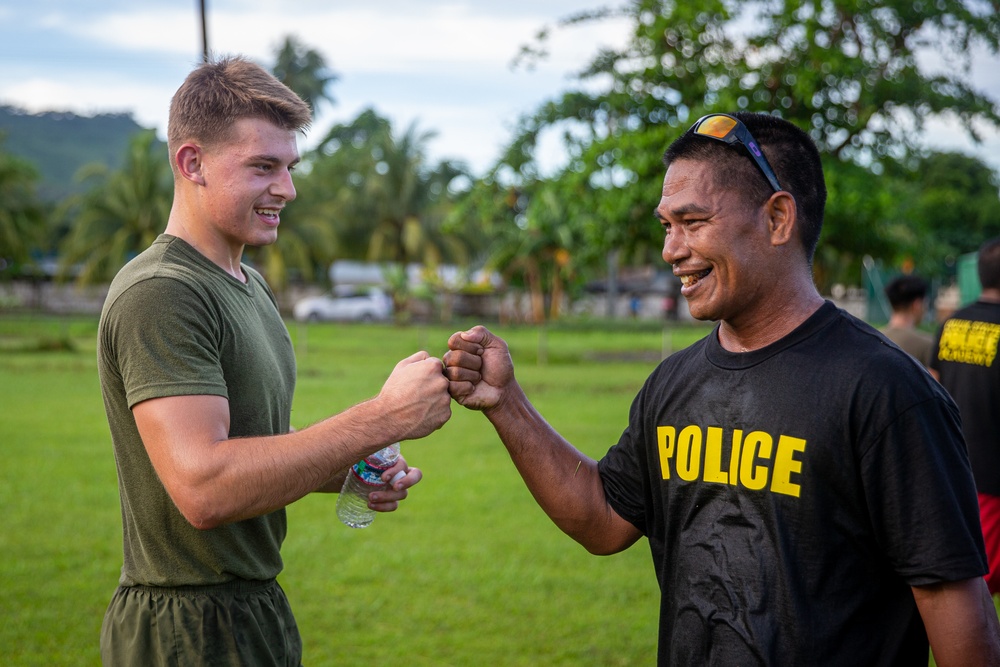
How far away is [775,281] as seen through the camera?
2.37 meters

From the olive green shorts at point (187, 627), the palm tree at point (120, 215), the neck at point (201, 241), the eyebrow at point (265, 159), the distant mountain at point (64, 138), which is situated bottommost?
the olive green shorts at point (187, 627)

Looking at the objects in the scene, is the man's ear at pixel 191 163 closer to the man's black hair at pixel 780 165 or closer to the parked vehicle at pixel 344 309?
the man's black hair at pixel 780 165

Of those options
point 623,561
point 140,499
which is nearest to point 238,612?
point 140,499

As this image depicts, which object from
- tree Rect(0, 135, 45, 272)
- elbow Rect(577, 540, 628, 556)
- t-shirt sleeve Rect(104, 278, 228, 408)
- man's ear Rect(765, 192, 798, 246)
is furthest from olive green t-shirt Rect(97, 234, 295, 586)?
tree Rect(0, 135, 45, 272)

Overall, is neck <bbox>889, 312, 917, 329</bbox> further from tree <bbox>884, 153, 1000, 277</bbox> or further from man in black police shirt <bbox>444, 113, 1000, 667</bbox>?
tree <bbox>884, 153, 1000, 277</bbox>

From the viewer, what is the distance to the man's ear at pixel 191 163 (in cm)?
264

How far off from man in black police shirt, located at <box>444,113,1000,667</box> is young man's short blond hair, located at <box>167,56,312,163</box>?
1.12 metres

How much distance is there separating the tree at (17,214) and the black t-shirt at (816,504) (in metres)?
39.8

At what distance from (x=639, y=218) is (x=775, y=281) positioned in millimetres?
15294

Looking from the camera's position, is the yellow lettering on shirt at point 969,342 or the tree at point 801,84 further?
the tree at point 801,84

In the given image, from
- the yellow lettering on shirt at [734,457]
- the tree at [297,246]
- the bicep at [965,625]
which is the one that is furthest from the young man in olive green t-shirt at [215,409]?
the tree at [297,246]

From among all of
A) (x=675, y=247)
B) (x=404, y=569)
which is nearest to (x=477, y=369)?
(x=675, y=247)

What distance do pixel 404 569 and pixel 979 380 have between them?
405 cm

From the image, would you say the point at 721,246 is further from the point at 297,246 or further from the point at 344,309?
the point at 344,309
